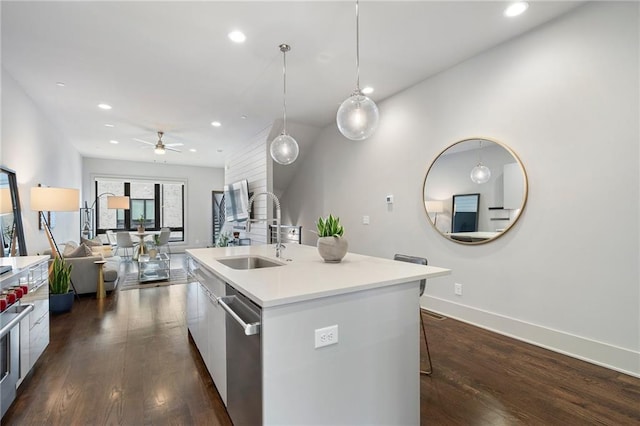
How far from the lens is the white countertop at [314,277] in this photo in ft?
4.23

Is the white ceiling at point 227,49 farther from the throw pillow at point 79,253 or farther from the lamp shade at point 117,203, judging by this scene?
the lamp shade at point 117,203

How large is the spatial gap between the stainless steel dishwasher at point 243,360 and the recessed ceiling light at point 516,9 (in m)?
2.99

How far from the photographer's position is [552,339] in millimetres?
2621

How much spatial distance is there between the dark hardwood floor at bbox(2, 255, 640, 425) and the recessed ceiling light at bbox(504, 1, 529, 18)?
2.88 m

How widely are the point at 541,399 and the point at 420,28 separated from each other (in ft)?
9.84

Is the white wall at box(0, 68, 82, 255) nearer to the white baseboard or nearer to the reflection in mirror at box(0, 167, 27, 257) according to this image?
the reflection in mirror at box(0, 167, 27, 257)

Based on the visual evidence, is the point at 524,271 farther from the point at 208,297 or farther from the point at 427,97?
the point at 208,297

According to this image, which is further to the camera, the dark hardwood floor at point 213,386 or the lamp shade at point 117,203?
the lamp shade at point 117,203

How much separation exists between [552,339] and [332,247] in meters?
2.21

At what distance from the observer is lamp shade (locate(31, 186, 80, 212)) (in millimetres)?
3605

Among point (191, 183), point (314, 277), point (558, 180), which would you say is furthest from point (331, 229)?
point (191, 183)

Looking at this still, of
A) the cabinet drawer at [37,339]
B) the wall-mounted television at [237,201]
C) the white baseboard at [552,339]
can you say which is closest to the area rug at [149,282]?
the wall-mounted television at [237,201]

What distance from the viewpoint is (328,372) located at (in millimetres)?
1354

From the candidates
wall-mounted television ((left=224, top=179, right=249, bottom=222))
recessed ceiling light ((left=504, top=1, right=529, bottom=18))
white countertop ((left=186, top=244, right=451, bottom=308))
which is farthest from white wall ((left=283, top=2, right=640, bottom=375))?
wall-mounted television ((left=224, top=179, right=249, bottom=222))
